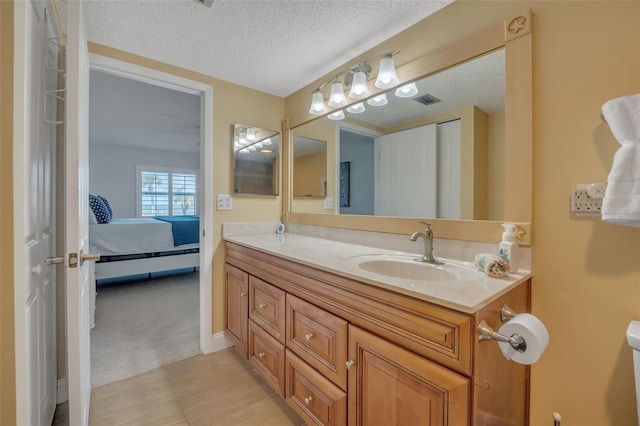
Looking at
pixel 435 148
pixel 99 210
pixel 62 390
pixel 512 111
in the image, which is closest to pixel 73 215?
pixel 62 390

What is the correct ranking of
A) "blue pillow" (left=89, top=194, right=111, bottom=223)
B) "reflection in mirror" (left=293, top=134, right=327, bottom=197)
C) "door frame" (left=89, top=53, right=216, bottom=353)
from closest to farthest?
1. "door frame" (left=89, top=53, right=216, bottom=353)
2. "reflection in mirror" (left=293, top=134, right=327, bottom=197)
3. "blue pillow" (left=89, top=194, right=111, bottom=223)

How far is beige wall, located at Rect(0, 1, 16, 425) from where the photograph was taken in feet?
2.41

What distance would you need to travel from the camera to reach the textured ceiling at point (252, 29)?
1416mm

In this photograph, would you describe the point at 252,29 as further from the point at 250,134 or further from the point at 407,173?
the point at 407,173

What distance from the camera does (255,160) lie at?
2.38 metres

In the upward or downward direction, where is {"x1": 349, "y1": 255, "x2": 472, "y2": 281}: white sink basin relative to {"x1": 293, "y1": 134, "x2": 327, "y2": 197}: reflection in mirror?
downward

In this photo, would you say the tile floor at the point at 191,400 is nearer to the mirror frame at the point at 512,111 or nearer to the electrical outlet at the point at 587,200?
the mirror frame at the point at 512,111

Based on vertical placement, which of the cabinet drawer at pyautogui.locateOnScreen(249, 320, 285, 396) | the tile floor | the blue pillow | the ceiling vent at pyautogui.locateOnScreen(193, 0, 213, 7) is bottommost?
the tile floor

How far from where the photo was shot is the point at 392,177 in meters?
1.73

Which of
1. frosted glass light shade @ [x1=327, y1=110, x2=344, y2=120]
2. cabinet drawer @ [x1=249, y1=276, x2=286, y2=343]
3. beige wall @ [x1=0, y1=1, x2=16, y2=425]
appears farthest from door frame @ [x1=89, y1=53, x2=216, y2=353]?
beige wall @ [x1=0, y1=1, x2=16, y2=425]

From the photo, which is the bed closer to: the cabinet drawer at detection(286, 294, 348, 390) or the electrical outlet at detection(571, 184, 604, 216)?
the cabinet drawer at detection(286, 294, 348, 390)

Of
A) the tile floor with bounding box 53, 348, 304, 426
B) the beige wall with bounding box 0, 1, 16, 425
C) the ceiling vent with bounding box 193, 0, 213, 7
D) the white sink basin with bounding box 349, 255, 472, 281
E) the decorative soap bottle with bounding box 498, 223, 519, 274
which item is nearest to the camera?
the beige wall with bounding box 0, 1, 16, 425

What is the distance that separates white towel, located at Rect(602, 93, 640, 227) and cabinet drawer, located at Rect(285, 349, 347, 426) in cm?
111

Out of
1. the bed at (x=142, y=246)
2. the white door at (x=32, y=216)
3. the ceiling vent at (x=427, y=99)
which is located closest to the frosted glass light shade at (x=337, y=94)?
the ceiling vent at (x=427, y=99)
